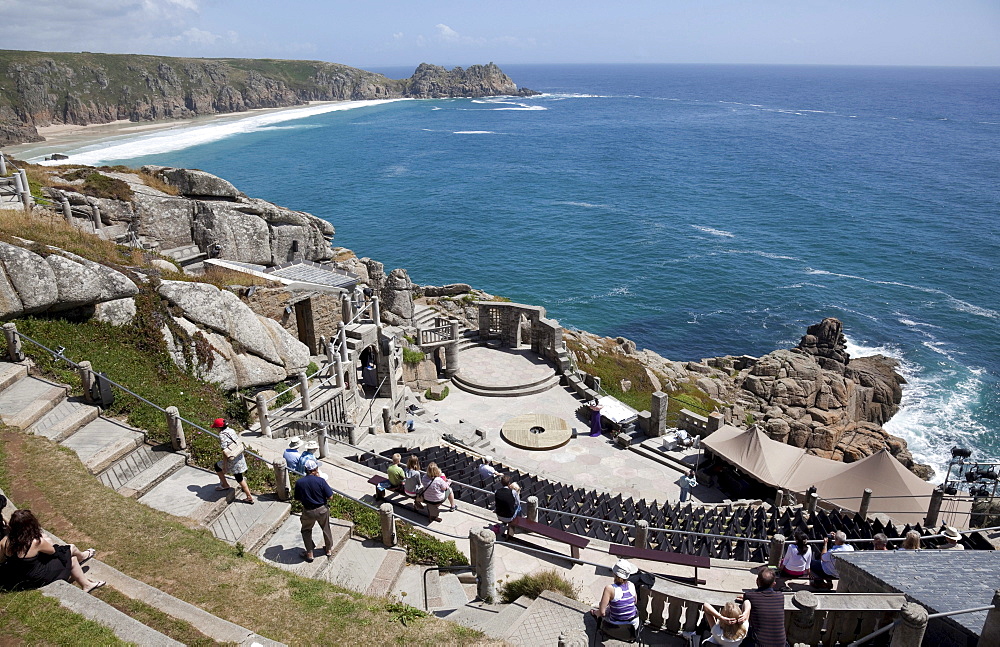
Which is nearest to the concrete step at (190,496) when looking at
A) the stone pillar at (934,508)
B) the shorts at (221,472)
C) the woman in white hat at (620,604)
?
the shorts at (221,472)

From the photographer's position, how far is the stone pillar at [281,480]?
39.3 ft

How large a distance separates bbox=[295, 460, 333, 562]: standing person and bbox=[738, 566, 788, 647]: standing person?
6.76 metres

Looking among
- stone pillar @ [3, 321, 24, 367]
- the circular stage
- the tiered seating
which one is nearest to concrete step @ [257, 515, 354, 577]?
the tiered seating

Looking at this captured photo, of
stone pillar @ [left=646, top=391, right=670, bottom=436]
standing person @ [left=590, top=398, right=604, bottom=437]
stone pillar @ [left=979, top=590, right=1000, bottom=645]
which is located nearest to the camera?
stone pillar @ [left=979, top=590, right=1000, bottom=645]

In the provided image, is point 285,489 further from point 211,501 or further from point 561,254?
point 561,254

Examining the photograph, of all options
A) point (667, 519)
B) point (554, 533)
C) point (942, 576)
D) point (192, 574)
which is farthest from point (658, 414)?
point (192, 574)

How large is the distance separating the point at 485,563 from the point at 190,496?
6.00m

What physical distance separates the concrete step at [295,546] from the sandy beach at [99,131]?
8977 centimetres

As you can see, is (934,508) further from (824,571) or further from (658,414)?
(658,414)

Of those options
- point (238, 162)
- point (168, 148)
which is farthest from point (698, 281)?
point (168, 148)

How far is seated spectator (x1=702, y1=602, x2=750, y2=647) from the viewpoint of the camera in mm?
8305

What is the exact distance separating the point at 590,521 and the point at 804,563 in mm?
4759

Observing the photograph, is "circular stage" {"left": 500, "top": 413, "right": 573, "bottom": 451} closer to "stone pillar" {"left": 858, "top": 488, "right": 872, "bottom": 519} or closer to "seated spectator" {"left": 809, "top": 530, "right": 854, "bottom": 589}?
"stone pillar" {"left": 858, "top": 488, "right": 872, "bottom": 519}

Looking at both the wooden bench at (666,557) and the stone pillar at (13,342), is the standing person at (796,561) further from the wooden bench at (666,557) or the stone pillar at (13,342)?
the stone pillar at (13,342)
